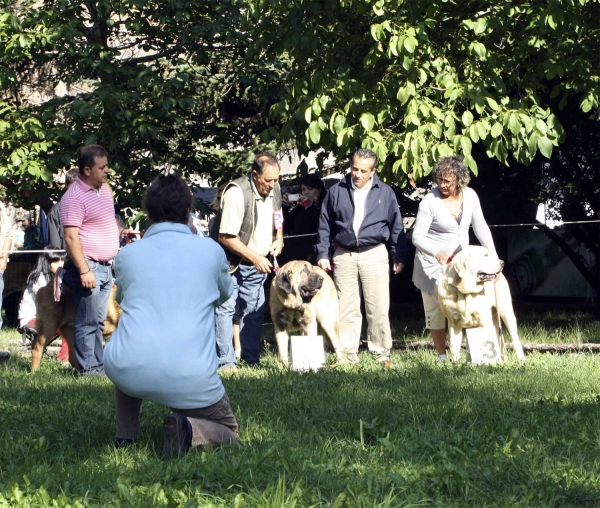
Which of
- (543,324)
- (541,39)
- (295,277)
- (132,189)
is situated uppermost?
(541,39)

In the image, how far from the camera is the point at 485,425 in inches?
203

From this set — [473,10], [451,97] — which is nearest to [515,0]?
[473,10]

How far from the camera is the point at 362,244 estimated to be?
8.43m

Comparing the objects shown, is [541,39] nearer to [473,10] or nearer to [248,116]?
[473,10]

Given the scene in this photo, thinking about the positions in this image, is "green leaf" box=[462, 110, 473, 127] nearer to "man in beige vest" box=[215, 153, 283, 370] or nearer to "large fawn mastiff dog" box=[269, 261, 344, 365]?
"man in beige vest" box=[215, 153, 283, 370]

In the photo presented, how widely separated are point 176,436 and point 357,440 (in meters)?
1.01

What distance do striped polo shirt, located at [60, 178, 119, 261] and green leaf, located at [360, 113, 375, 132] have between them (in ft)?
9.12

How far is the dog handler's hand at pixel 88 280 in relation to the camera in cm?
759

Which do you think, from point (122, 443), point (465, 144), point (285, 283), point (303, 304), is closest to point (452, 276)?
point (303, 304)

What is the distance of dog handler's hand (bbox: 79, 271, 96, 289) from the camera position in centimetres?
759

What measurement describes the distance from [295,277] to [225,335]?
81 centimetres

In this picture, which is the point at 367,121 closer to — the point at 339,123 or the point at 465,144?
the point at 339,123

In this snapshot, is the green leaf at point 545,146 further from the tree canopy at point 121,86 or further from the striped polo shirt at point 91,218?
the striped polo shirt at point 91,218

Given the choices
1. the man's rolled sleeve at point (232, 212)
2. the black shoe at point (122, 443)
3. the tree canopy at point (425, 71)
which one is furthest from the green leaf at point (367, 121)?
the black shoe at point (122, 443)
